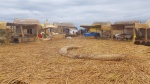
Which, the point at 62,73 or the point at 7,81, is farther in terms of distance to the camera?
the point at 62,73

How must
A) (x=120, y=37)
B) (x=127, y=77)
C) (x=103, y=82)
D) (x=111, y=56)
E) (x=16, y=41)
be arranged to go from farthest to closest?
(x=120, y=37) < (x=16, y=41) < (x=111, y=56) < (x=127, y=77) < (x=103, y=82)

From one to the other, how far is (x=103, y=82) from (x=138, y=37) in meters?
19.9

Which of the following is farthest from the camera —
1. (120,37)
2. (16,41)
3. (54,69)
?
(120,37)

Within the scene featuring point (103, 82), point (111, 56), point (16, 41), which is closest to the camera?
point (103, 82)

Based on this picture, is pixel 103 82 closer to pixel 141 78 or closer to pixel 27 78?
pixel 141 78

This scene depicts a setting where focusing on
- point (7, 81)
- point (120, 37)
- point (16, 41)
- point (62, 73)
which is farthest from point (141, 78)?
point (120, 37)

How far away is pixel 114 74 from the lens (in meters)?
5.54

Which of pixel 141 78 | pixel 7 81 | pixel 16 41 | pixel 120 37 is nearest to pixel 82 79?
pixel 141 78

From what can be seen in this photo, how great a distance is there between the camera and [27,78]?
209 inches

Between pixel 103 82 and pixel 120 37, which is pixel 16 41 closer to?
pixel 120 37

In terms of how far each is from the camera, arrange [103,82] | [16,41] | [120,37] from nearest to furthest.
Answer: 1. [103,82]
2. [16,41]
3. [120,37]

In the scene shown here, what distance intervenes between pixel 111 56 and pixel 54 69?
2.54 metres

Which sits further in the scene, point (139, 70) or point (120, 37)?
point (120, 37)

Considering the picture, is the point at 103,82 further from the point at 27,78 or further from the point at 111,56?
the point at 111,56
